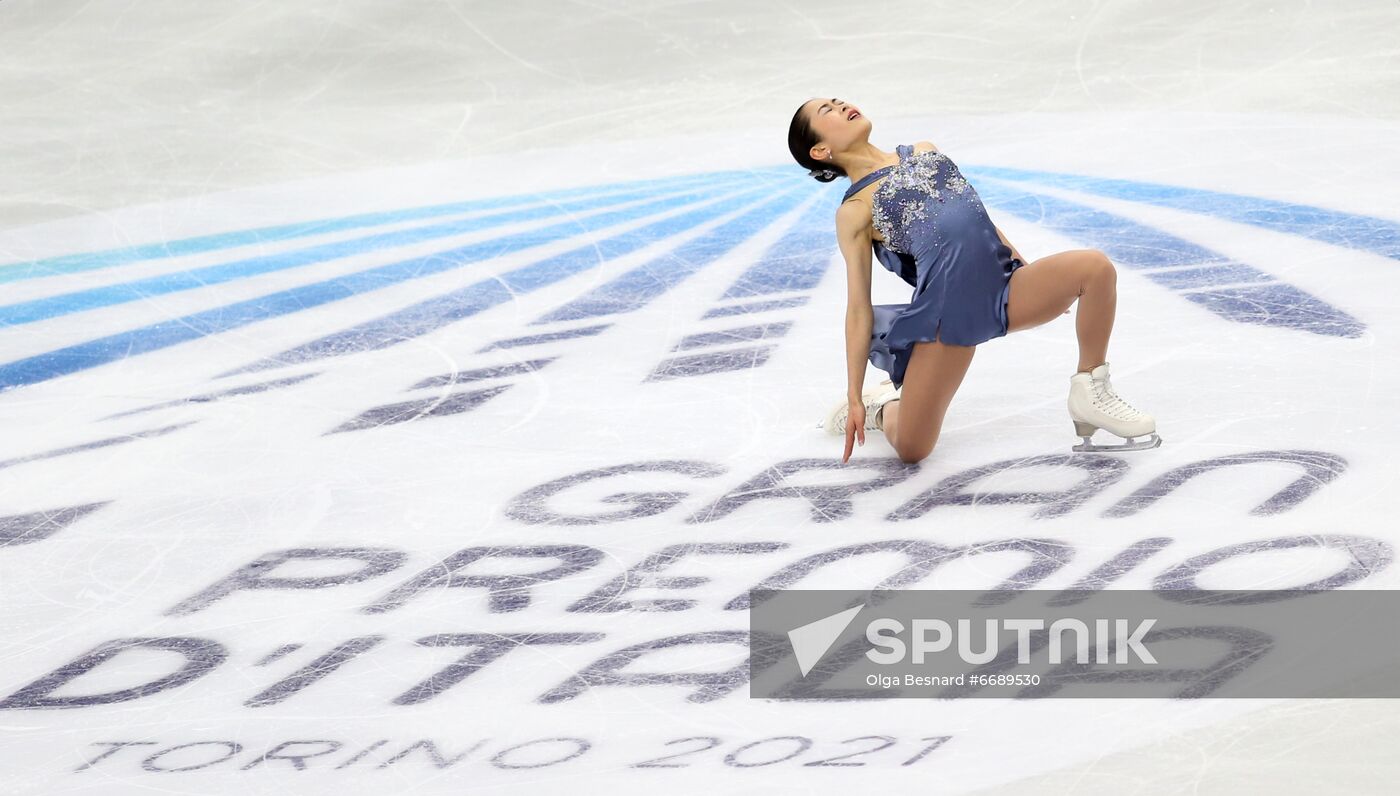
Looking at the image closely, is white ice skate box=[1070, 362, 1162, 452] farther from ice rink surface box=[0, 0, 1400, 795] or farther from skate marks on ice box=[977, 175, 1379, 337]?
skate marks on ice box=[977, 175, 1379, 337]

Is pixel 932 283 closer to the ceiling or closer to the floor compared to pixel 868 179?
closer to the floor

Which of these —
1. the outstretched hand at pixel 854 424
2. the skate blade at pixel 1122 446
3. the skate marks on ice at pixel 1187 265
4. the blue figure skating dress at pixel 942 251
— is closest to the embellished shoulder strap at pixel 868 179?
the blue figure skating dress at pixel 942 251

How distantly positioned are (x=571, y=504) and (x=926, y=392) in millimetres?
987

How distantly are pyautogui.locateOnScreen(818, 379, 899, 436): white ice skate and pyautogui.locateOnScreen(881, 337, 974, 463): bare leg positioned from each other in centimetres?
21

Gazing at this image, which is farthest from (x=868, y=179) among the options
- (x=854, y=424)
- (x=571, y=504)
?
(x=571, y=504)

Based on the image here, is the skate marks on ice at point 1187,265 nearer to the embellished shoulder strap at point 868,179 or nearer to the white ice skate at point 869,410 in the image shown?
the white ice skate at point 869,410

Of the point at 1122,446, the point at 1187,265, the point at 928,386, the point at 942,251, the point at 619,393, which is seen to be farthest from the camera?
the point at 1187,265

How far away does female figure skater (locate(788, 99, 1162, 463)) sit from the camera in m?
3.73

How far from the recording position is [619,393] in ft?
15.5

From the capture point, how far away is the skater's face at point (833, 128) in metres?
3.82

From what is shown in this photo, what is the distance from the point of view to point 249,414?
188 inches

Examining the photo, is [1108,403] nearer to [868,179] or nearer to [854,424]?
[854,424]

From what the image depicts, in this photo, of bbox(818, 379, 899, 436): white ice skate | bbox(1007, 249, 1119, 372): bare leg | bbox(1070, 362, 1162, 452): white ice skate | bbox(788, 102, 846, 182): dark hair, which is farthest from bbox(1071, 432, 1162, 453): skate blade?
bbox(788, 102, 846, 182): dark hair

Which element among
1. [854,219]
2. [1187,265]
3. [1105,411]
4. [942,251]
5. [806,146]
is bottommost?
[1105,411]
